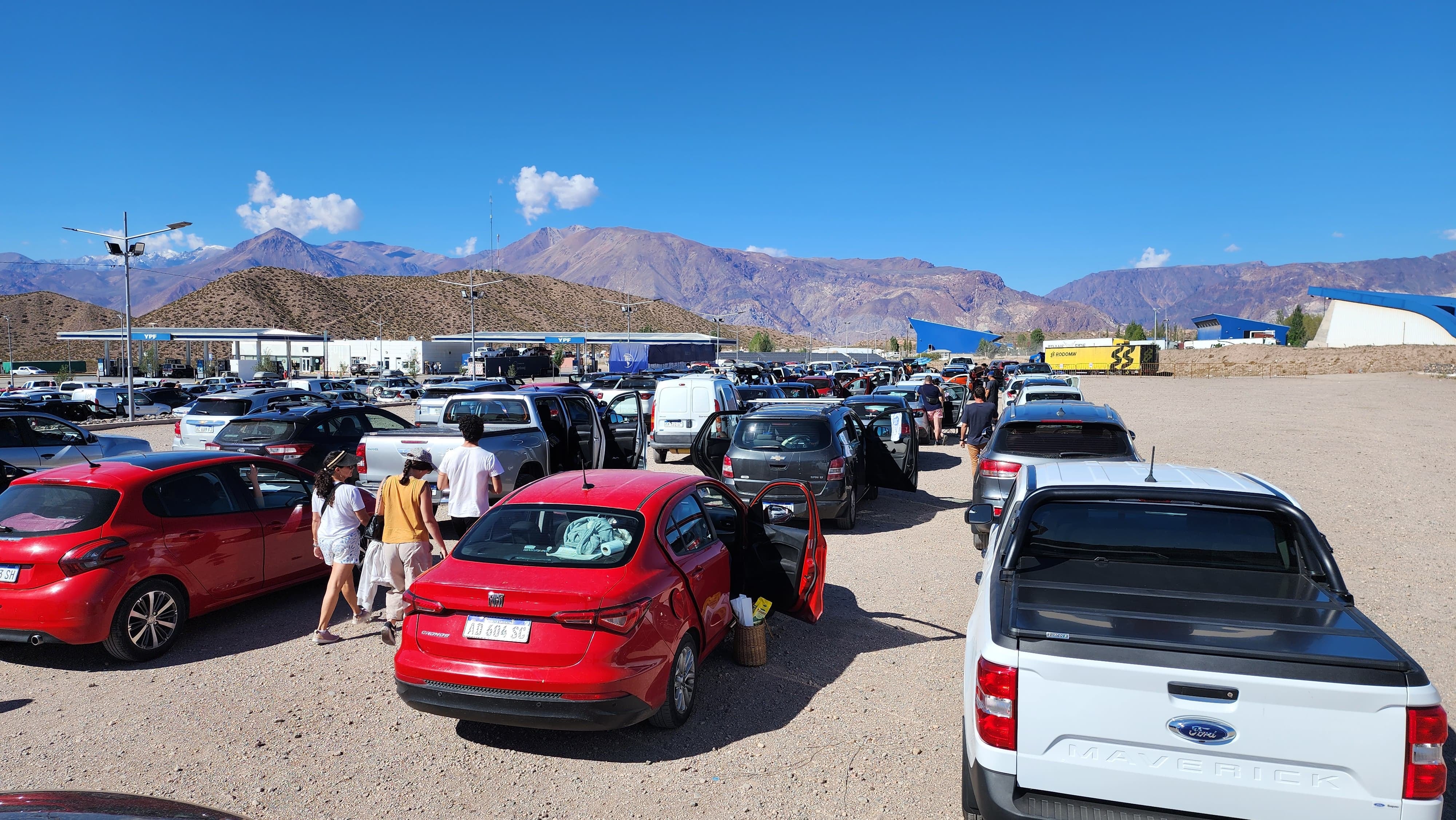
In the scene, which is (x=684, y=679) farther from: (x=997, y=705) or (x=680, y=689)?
(x=997, y=705)

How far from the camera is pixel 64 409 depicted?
2573cm

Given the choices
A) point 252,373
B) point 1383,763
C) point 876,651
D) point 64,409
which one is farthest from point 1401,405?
point 252,373

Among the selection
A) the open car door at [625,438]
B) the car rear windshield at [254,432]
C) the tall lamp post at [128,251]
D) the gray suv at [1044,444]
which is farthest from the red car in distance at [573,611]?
the tall lamp post at [128,251]

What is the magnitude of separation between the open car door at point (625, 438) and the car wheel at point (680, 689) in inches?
291

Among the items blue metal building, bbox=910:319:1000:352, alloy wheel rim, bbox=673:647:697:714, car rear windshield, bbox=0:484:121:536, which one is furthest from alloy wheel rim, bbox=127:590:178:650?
blue metal building, bbox=910:319:1000:352

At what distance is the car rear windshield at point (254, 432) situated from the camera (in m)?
11.8

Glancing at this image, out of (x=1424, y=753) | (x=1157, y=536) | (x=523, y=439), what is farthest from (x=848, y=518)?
(x=1424, y=753)

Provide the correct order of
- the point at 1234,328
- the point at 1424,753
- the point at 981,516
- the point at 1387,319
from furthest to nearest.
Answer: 1. the point at 1234,328
2. the point at 1387,319
3. the point at 981,516
4. the point at 1424,753

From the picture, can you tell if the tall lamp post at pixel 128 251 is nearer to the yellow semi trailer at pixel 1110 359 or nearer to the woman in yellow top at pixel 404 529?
the woman in yellow top at pixel 404 529

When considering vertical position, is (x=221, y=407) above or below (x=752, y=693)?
above

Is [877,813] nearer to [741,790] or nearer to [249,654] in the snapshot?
[741,790]

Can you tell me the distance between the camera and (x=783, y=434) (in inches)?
437

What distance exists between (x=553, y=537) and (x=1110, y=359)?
265 feet

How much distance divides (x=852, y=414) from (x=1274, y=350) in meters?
90.3
